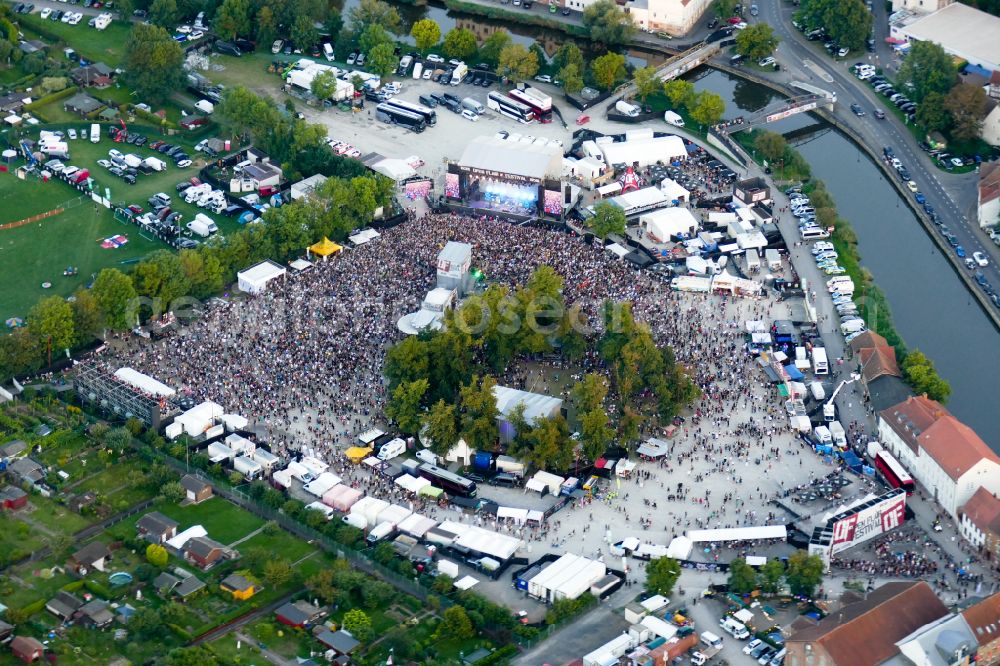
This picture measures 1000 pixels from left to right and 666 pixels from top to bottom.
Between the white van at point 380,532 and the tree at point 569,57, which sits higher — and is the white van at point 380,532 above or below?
below

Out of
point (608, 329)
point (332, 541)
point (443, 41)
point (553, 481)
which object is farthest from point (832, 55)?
point (332, 541)

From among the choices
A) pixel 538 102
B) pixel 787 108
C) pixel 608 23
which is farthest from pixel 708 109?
pixel 608 23

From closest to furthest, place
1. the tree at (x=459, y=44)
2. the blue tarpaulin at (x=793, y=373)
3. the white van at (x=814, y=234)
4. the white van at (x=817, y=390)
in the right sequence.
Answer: the white van at (x=817, y=390) < the blue tarpaulin at (x=793, y=373) < the white van at (x=814, y=234) < the tree at (x=459, y=44)

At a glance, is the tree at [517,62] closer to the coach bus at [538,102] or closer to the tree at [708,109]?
the coach bus at [538,102]

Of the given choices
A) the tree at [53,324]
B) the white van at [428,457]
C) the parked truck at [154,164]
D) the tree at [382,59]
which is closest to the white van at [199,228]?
the parked truck at [154,164]

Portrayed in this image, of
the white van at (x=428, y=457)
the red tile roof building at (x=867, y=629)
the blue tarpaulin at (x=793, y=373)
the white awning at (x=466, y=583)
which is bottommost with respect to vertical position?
the white van at (x=428, y=457)

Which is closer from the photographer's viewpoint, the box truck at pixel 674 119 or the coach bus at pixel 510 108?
the box truck at pixel 674 119

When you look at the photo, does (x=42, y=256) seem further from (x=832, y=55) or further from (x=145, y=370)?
(x=832, y=55)
